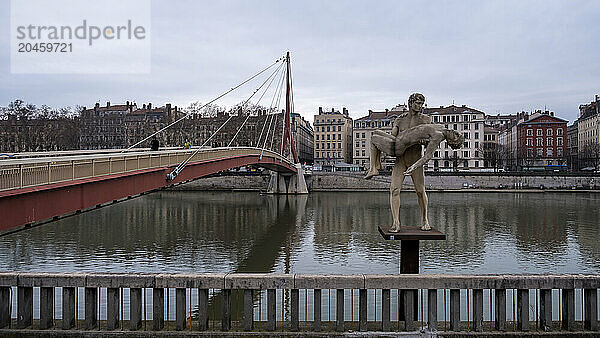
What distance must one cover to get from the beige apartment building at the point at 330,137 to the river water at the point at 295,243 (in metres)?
63.3

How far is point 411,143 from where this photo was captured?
30.0 feet

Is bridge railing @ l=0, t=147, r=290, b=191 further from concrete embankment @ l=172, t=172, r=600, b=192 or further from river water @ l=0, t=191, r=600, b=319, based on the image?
concrete embankment @ l=172, t=172, r=600, b=192

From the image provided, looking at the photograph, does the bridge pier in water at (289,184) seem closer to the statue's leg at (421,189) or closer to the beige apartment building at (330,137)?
the beige apartment building at (330,137)

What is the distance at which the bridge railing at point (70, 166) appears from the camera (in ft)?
33.6

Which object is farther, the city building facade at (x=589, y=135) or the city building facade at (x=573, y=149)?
the city building facade at (x=573, y=149)

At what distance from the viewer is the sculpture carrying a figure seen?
903 centimetres

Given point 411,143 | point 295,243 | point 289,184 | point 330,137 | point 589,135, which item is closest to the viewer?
point 411,143

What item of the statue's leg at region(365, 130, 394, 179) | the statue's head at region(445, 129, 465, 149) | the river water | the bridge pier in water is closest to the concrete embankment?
the bridge pier in water

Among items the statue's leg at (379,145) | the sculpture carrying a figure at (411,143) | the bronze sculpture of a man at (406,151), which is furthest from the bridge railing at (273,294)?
the statue's leg at (379,145)

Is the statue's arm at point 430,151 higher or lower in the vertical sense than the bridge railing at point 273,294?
higher

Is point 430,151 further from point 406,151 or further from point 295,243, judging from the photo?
point 295,243

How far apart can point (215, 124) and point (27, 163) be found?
6709cm

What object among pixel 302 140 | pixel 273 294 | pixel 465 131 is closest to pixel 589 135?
pixel 465 131

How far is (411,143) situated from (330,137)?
94.6 m
